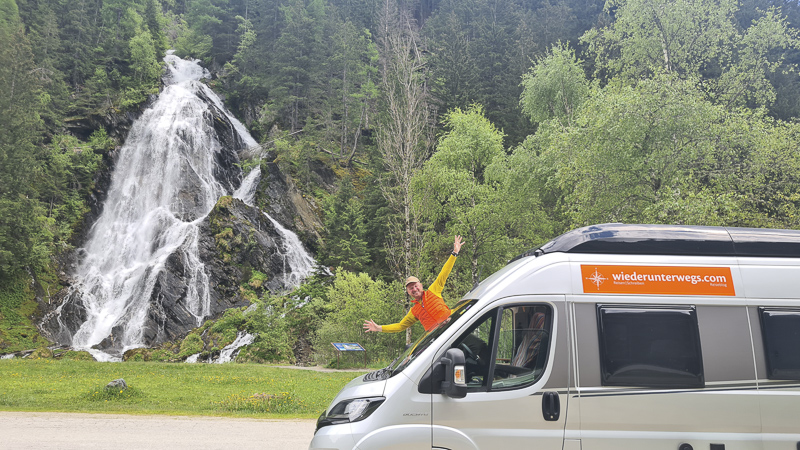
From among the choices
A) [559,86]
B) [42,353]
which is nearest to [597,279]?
[559,86]

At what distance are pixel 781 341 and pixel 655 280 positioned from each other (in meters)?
1.28

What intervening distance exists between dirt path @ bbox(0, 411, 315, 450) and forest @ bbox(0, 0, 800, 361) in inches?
543

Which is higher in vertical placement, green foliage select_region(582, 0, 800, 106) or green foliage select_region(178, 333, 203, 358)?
green foliage select_region(582, 0, 800, 106)

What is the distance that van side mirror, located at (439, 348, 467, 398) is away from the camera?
170 inches

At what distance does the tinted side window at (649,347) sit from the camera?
4.50m

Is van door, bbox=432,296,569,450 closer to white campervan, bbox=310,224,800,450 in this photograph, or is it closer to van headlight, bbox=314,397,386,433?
white campervan, bbox=310,224,800,450

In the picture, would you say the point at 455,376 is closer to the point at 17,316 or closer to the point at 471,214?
the point at 471,214

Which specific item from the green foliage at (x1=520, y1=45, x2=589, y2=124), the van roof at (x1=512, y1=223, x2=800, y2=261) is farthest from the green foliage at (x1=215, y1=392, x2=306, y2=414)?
the green foliage at (x1=520, y1=45, x2=589, y2=124)

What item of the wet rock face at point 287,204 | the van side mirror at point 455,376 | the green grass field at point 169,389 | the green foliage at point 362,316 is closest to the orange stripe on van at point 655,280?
the van side mirror at point 455,376

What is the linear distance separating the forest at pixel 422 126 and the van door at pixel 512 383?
43.9ft

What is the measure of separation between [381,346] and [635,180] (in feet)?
44.1

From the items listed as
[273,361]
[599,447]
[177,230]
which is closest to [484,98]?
[177,230]

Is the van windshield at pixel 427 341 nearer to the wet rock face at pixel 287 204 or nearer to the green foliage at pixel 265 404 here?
the green foliage at pixel 265 404

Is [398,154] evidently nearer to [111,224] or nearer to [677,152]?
[677,152]
